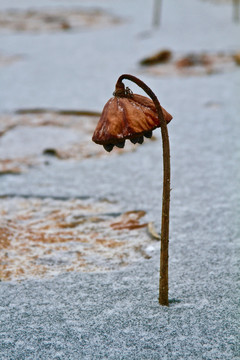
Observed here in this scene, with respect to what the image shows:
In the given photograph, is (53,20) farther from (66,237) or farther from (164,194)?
(164,194)

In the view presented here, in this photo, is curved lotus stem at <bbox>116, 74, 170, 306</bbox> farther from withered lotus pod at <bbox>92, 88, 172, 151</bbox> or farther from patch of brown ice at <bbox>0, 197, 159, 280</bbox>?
patch of brown ice at <bbox>0, 197, 159, 280</bbox>

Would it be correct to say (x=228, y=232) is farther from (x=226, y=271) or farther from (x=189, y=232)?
(x=226, y=271)

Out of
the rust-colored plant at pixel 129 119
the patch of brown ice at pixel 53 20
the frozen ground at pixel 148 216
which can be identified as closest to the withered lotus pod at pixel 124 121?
the rust-colored plant at pixel 129 119

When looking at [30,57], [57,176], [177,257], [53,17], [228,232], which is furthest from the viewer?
[53,17]

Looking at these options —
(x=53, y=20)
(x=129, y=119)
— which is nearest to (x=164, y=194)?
(x=129, y=119)

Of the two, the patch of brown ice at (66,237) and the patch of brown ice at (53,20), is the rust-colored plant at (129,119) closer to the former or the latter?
the patch of brown ice at (66,237)

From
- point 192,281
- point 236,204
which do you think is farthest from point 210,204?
point 192,281
